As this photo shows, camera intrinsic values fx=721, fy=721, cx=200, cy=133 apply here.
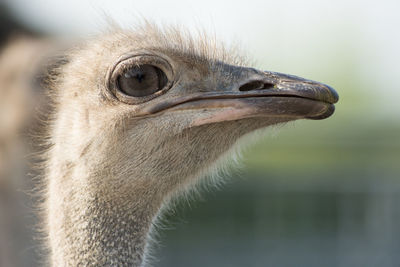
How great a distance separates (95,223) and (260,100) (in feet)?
2.84

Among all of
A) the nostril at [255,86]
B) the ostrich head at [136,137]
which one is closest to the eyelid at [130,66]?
the ostrich head at [136,137]

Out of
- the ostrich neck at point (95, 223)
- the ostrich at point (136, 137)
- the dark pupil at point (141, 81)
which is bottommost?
the ostrich neck at point (95, 223)

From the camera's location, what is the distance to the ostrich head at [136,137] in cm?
298

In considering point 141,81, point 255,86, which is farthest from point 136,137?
point 255,86

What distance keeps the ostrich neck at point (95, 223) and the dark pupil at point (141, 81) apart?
15.6 inches

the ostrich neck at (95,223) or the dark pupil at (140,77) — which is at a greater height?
the dark pupil at (140,77)

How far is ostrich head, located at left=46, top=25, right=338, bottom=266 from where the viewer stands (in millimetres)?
2977

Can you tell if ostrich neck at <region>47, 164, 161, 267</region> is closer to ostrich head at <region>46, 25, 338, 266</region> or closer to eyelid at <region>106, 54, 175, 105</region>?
ostrich head at <region>46, 25, 338, 266</region>

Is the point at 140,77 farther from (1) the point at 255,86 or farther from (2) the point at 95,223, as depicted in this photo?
(2) the point at 95,223

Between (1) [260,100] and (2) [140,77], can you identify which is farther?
(2) [140,77]

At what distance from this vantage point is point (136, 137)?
3.02 m

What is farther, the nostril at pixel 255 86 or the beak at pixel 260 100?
the nostril at pixel 255 86

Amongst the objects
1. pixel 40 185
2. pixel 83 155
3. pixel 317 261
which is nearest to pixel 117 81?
pixel 83 155

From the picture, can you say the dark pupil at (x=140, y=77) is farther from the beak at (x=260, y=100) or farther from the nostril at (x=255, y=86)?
the nostril at (x=255, y=86)
